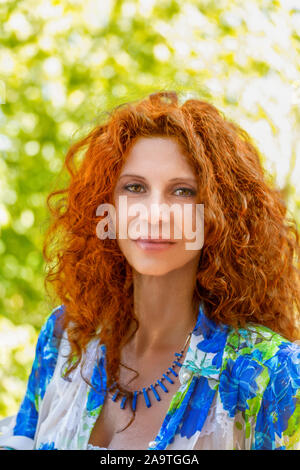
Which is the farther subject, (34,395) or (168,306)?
(34,395)

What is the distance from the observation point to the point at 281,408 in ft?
4.01

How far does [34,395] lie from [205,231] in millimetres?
785

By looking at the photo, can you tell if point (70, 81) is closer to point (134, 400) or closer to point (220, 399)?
point (134, 400)

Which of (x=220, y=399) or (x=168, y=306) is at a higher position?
(x=168, y=306)

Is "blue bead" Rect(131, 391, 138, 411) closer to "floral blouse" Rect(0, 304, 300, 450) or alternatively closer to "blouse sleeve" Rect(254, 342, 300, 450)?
"floral blouse" Rect(0, 304, 300, 450)

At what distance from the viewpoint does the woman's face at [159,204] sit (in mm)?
1326

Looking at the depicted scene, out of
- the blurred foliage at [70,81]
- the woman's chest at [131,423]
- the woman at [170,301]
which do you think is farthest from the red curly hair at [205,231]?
the blurred foliage at [70,81]

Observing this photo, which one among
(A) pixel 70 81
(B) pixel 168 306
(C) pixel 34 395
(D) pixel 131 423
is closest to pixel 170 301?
(B) pixel 168 306

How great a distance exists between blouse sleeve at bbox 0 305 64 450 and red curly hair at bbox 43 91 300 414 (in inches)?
3.3

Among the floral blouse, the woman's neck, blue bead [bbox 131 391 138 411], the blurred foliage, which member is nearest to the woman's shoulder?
the floral blouse

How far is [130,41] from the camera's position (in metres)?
2.58

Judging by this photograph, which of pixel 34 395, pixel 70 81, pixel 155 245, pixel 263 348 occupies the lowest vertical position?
pixel 34 395

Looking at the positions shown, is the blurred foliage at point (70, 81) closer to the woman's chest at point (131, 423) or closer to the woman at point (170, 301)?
the woman at point (170, 301)
